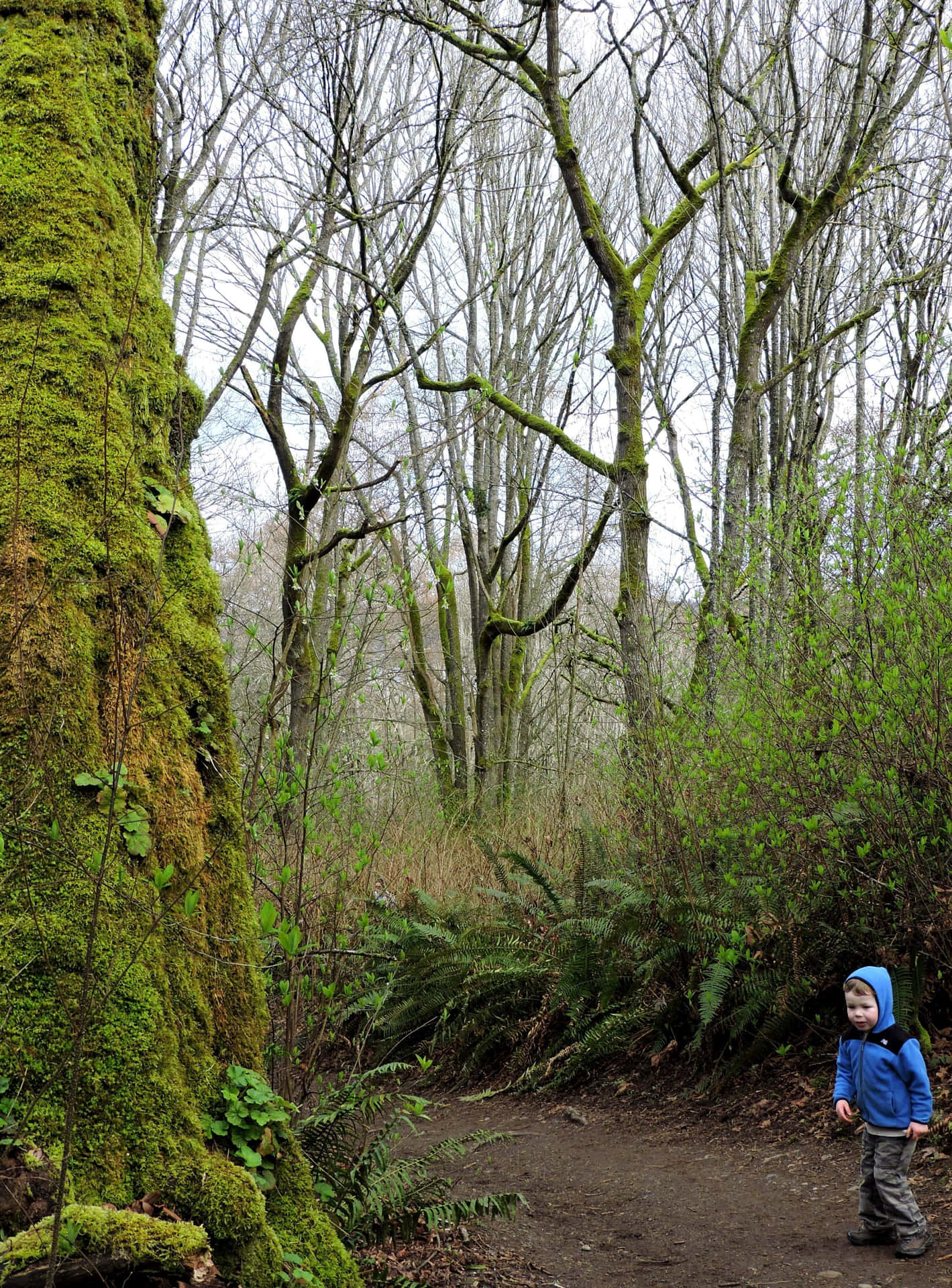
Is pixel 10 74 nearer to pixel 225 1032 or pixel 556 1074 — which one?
pixel 225 1032

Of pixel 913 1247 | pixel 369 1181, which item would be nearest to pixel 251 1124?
pixel 369 1181

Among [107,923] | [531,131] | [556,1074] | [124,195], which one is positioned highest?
[531,131]

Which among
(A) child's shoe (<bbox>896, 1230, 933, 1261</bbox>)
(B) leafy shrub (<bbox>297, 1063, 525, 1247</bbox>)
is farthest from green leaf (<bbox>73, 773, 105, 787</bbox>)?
(A) child's shoe (<bbox>896, 1230, 933, 1261</bbox>)

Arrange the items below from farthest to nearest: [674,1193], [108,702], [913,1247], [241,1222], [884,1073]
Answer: [674,1193], [884,1073], [913,1247], [108,702], [241,1222]

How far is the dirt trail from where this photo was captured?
362 centimetres

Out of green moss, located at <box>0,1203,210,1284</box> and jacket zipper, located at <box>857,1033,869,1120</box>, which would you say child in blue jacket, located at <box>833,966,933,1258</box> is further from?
green moss, located at <box>0,1203,210,1284</box>

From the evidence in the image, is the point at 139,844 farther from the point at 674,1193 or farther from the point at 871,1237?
the point at 674,1193

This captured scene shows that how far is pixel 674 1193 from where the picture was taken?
4586 mm

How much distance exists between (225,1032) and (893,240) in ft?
42.0

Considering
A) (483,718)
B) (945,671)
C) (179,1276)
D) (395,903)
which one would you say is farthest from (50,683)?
(483,718)

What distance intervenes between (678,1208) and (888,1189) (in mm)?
1085

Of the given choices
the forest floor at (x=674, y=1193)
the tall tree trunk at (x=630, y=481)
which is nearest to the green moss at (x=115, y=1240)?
the forest floor at (x=674, y=1193)

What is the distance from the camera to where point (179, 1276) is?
6.50ft

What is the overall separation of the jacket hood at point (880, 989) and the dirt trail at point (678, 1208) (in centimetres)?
77
